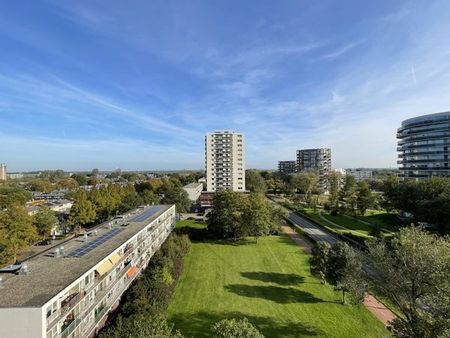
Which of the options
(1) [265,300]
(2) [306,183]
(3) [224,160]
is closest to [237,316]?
(1) [265,300]

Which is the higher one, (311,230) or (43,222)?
(43,222)

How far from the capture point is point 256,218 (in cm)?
5284

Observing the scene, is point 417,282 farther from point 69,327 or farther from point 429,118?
point 429,118

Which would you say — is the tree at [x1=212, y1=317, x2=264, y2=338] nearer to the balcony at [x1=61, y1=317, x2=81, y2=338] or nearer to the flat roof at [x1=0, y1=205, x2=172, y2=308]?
the balcony at [x1=61, y1=317, x2=81, y2=338]

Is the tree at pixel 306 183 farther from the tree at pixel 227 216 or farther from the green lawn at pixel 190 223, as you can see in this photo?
the tree at pixel 227 216

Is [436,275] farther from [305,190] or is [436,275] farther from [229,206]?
[305,190]

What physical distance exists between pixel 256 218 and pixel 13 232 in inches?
1465

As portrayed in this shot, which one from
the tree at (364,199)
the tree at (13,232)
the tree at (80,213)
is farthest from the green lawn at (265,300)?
the tree at (364,199)

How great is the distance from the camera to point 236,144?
110375 millimetres

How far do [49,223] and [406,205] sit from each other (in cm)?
7312

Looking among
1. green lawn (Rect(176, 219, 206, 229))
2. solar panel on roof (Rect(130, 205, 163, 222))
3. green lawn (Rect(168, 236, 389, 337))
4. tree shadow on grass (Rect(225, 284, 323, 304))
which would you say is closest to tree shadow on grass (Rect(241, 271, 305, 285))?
green lawn (Rect(168, 236, 389, 337))

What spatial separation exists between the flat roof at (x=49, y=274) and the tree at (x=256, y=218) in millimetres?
25686

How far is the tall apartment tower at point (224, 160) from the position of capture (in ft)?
357

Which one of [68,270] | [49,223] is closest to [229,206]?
[49,223]
